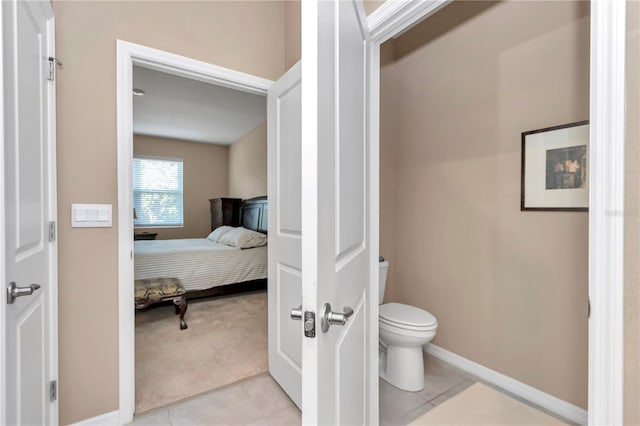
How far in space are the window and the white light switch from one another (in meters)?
4.60

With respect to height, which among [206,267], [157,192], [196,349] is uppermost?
[157,192]

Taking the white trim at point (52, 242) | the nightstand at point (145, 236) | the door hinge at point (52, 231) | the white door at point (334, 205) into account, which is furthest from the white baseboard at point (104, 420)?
the nightstand at point (145, 236)

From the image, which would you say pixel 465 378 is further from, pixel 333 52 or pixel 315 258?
pixel 333 52

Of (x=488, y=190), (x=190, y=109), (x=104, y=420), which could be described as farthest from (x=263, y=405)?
(x=190, y=109)

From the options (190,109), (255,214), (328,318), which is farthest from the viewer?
(255,214)

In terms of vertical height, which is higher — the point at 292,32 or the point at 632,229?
the point at 292,32

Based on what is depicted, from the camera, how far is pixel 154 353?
238 cm

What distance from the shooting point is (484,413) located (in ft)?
5.39

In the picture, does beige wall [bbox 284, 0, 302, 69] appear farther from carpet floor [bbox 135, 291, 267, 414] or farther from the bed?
the bed

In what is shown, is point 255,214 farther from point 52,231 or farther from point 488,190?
point 488,190

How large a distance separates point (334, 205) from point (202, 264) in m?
3.21

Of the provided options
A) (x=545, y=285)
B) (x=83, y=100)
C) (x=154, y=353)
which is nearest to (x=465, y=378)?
(x=545, y=285)

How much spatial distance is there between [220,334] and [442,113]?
2664 mm

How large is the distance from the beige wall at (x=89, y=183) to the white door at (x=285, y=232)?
2.63 ft
